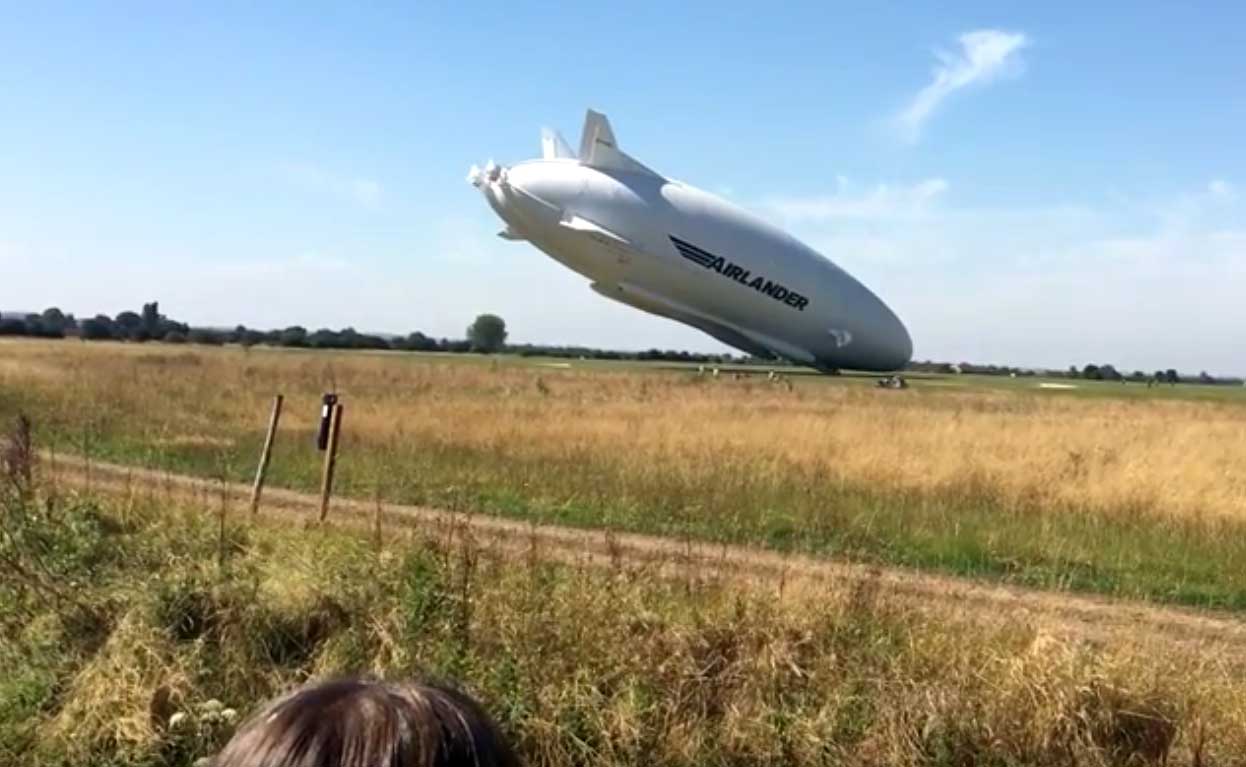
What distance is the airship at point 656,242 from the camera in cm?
6222

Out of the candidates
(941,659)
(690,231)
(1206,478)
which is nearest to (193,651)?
(941,659)

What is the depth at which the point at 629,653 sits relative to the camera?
7.81m

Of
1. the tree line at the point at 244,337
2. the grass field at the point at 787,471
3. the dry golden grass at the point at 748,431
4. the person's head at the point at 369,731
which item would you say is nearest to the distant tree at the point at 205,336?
the tree line at the point at 244,337

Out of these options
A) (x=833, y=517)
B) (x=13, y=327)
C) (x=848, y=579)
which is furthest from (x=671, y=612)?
(x=13, y=327)

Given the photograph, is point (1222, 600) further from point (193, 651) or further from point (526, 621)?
point (193, 651)

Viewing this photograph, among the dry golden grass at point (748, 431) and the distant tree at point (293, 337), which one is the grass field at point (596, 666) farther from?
the distant tree at point (293, 337)

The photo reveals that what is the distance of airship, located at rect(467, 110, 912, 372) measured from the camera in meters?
62.2

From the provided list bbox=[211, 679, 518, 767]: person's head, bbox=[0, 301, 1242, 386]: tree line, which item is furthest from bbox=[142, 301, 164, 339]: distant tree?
bbox=[211, 679, 518, 767]: person's head

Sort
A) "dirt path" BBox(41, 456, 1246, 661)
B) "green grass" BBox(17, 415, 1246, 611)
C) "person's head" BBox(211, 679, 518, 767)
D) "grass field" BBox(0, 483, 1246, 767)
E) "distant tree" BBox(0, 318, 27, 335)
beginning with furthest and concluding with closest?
"distant tree" BBox(0, 318, 27, 335) → "green grass" BBox(17, 415, 1246, 611) → "dirt path" BBox(41, 456, 1246, 661) → "grass field" BBox(0, 483, 1246, 767) → "person's head" BBox(211, 679, 518, 767)

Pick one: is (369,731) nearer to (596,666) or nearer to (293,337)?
(596,666)

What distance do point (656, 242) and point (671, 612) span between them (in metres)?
54.2

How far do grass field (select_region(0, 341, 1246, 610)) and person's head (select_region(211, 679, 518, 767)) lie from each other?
10.4 meters

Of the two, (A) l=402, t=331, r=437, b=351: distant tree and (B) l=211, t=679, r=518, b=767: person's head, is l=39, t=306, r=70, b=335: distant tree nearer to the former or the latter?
(A) l=402, t=331, r=437, b=351: distant tree

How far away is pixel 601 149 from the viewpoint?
2544 inches
